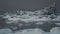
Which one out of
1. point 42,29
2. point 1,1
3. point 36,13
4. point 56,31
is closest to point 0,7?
point 1,1

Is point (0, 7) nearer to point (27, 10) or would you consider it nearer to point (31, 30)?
point (27, 10)

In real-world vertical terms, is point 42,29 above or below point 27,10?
below

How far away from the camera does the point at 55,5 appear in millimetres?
2123

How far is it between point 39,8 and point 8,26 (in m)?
0.58

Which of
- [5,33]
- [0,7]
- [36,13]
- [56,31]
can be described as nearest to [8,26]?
[5,33]

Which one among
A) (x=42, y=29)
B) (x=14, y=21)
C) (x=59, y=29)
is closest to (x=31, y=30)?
(x=42, y=29)

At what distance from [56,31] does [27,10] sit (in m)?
0.58

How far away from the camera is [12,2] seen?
2.13 m

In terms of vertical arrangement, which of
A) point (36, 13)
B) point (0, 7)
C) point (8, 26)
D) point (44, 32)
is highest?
point (0, 7)

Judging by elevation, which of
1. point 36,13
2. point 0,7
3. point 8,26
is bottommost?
point 8,26

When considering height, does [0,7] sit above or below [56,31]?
above

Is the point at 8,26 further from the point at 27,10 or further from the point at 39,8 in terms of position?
the point at 39,8

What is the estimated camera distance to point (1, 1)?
2121 millimetres

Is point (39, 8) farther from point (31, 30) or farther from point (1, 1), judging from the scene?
point (1, 1)
